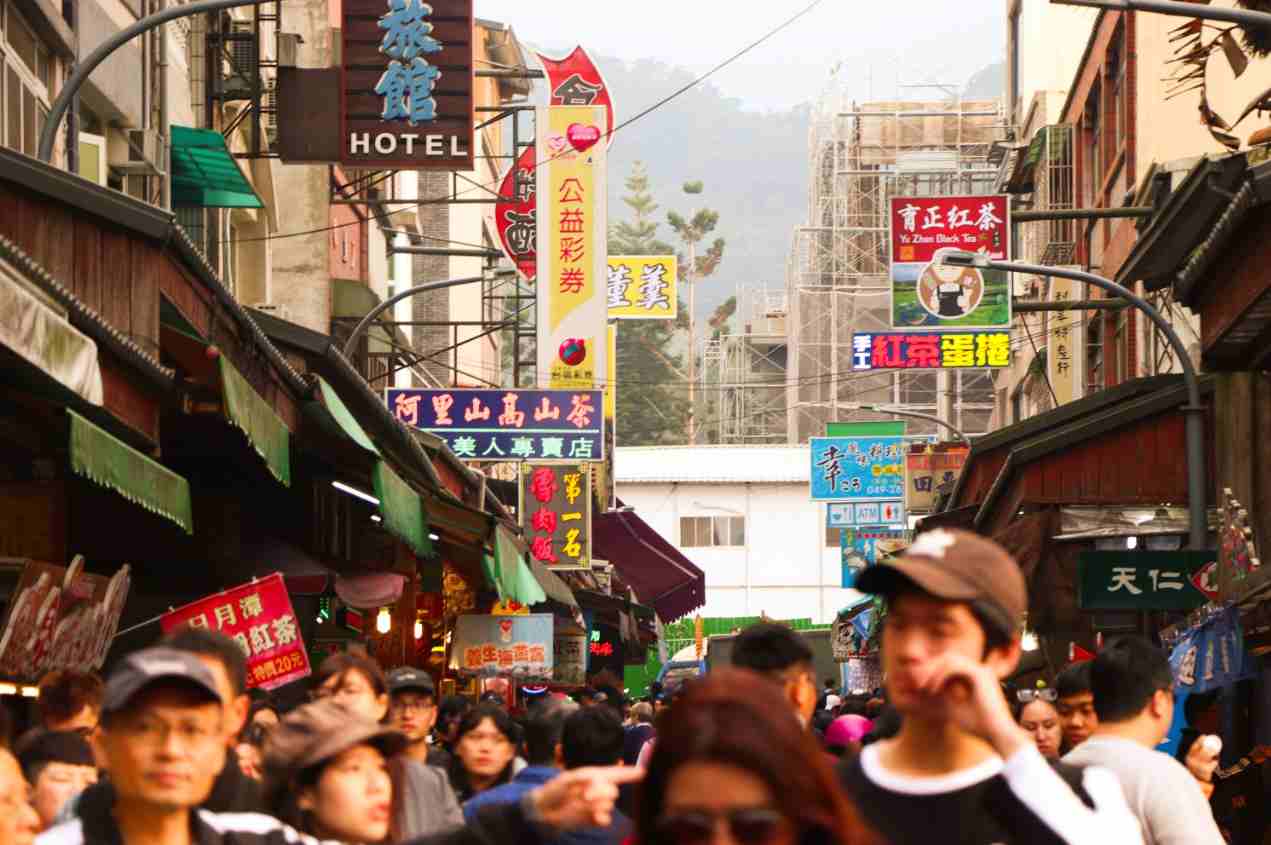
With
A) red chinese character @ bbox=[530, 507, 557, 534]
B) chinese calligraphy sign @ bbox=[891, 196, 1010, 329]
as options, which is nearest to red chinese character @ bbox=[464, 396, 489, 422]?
red chinese character @ bbox=[530, 507, 557, 534]

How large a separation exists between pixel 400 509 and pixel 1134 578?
746cm

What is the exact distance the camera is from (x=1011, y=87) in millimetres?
51500

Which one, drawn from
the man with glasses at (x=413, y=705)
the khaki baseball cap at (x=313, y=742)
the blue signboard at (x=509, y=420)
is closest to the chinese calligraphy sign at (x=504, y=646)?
the blue signboard at (x=509, y=420)

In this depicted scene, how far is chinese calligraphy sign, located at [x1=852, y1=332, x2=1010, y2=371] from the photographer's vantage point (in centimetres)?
3362

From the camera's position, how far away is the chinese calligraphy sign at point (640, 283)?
2427 inches

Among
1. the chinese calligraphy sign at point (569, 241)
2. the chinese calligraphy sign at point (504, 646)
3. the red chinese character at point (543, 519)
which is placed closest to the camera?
the chinese calligraphy sign at point (504, 646)

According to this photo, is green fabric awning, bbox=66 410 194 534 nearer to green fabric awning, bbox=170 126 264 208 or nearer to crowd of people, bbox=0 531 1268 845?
crowd of people, bbox=0 531 1268 845

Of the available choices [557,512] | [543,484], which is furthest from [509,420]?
[557,512]

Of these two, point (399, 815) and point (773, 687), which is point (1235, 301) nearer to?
point (399, 815)

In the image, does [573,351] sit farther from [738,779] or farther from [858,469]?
[738,779]

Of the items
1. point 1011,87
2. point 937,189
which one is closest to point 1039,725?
point 1011,87

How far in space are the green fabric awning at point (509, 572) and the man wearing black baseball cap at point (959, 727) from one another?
16.6 metres

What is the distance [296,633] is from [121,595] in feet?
3.63

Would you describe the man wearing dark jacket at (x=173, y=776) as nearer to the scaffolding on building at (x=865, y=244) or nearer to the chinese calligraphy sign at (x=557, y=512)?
the chinese calligraphy sign at (x=557, y=512)
